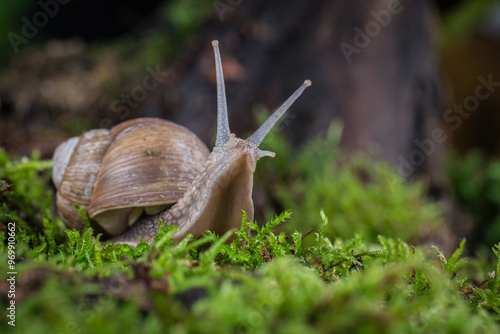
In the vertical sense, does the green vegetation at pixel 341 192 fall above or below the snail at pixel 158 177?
below

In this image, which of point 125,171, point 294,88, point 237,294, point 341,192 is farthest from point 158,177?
point 294,88

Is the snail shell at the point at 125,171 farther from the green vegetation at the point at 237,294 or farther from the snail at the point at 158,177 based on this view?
the green vegetation at the point at 237,294

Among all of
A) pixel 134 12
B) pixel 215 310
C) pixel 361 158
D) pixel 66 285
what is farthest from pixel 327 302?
pixel 134 12

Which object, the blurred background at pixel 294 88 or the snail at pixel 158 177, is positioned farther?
the blurred background at pixel 294 88

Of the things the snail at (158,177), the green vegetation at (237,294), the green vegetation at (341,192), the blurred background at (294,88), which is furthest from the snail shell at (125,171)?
the blurred background at (294,88)

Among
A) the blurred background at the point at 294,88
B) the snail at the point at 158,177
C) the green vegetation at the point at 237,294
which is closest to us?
the green vegetation at the point at 237,294

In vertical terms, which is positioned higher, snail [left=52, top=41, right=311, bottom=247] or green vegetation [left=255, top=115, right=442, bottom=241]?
snail [left=52, top=41, right=311, bottom=247]

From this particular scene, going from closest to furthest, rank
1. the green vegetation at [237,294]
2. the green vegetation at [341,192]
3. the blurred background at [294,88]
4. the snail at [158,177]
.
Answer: the green vegetation at [237,294], the snail at [158,177], the green vegetation at [341,192], the blurred background at [294,88]

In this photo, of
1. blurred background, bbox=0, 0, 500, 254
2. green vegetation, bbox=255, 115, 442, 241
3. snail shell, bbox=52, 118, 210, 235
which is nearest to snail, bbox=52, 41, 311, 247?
snail shell, bbox=52, 118, 210, 235

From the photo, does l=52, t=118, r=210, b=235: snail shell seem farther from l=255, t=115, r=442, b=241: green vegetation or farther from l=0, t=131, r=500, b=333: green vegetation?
l=255, t=115, r=442, b=241: green vegetation
